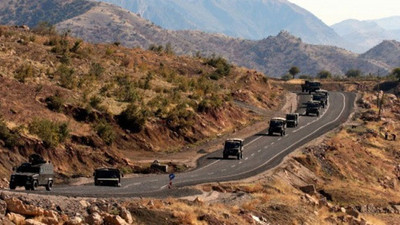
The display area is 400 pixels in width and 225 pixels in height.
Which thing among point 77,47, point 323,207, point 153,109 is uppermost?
point 77,47

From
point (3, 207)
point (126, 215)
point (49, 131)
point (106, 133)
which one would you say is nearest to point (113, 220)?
point (126, 215)

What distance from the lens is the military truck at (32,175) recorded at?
4016 centimetres

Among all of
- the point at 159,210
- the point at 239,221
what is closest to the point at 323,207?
the point at 239,221

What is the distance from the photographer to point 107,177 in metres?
48.2

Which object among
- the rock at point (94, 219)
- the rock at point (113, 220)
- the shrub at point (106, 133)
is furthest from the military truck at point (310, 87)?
the rock at point (94, 219)

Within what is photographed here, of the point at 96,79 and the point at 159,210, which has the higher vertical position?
the point at 96,79

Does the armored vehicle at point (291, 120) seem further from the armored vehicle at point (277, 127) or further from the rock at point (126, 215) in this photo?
the rock at point (126, 215)

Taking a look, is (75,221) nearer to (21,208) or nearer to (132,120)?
Result: (21,208)

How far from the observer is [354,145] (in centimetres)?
8594

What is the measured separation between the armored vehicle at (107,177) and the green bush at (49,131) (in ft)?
30.7

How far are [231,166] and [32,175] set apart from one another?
27.8 metres

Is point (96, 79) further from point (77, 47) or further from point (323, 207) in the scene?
point (323, 207)

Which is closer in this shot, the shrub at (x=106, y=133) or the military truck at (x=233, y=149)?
the shrub at (x=106, y=133)

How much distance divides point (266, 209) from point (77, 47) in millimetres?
58218
